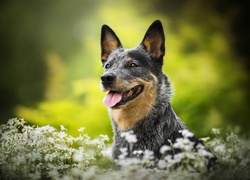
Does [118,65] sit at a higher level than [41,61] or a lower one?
lower

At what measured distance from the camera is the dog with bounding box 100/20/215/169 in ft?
11.5

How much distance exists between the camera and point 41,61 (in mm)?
6113

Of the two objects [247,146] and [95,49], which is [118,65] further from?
[95,49]

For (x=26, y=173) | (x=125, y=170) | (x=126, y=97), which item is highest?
(x=126, y=97)

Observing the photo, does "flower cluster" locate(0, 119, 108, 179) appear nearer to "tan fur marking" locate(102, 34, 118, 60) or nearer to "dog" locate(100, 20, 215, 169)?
"dog" locate(100, 20, 215, 169)

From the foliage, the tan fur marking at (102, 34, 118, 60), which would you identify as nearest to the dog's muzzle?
the foliage

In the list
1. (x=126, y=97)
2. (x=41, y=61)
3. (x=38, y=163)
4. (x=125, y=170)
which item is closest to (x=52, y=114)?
(x=41, y=61)

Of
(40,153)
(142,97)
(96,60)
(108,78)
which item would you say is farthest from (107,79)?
(96,60)

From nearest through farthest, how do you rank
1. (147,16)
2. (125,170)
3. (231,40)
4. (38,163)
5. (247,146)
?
(125,170), (247,146), (38,163), (231,40), (147,16)

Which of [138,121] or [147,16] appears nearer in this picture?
[138,121]

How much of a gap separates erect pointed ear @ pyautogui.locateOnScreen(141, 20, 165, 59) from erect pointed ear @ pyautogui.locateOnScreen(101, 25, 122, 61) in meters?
0.32

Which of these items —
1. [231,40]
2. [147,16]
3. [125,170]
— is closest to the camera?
[125,170]

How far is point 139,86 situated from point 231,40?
2280mm

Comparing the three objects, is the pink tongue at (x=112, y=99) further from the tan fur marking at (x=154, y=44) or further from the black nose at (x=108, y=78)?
the tan fur marking at (x=154, y=44)
